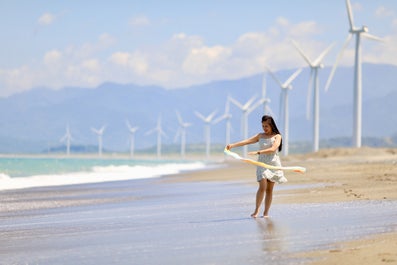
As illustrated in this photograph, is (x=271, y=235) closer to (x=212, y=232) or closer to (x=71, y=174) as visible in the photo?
(x=212, y=232)

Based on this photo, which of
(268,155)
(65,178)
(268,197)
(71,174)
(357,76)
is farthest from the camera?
(357,76)

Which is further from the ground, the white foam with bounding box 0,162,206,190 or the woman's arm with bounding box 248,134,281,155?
the woman's arm with bounding box 248,134,281,155

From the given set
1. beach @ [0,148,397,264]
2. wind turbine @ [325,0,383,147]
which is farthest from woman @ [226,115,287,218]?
wind turbine @ [325,0,383,147]

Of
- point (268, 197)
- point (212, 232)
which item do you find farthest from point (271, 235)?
point (268, 197)

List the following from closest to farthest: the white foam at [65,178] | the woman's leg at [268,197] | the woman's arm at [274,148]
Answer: the woman's leg at [268,197] < the woman's arm at [274,148] < the white foam at [65,178]

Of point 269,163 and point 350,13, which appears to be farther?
point 350,13

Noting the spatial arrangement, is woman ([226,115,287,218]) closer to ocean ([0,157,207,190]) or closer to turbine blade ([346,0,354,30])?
ocean ([0,157,207,190])

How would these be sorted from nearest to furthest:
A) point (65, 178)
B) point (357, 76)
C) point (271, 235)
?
1. point (271, 235)
2. point (65, 178)
3. point (357, 76)

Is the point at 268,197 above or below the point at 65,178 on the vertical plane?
above

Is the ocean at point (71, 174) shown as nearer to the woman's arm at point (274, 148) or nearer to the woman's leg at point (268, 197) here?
the woman's leg at point (268, 197)

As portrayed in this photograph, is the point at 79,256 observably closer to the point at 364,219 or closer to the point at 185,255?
the point at 185,255

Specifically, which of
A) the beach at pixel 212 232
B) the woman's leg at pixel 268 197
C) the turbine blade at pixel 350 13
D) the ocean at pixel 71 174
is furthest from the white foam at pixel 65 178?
the turbine blade at pixel 350 13

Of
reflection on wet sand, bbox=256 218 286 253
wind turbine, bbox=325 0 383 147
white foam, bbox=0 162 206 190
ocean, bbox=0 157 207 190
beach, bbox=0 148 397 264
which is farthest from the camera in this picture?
wind turbine, bbox=325 0 383 147

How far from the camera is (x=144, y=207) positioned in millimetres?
18656
